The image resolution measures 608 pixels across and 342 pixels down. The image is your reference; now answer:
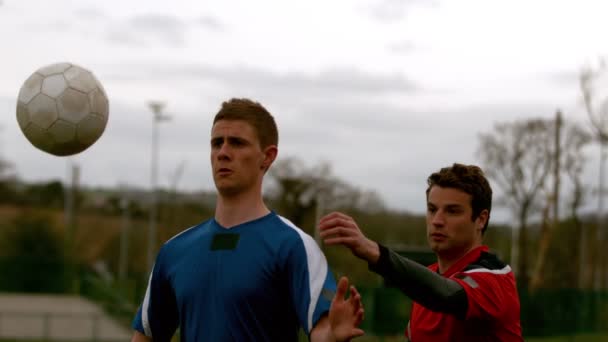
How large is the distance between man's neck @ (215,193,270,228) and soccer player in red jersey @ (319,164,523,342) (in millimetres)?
792

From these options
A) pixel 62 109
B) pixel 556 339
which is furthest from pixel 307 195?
pixel 62 109

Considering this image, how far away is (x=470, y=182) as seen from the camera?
443 centimetres

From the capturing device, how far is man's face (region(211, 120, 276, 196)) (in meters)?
4.15

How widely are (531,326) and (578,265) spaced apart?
1517cm

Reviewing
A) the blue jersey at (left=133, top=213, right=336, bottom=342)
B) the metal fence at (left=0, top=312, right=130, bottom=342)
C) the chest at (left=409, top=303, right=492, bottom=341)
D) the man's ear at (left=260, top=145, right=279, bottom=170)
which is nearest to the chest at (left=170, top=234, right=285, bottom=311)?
the blue jersey at (left=133, top=213, right=336, bottom=342)

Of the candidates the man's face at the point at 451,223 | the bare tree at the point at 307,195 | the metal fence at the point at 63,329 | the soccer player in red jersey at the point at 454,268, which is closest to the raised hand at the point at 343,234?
the soccer player in red jersey at the point at 454,268

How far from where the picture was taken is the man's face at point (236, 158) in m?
4.15

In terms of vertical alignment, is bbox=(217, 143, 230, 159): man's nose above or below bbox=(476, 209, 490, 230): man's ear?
above

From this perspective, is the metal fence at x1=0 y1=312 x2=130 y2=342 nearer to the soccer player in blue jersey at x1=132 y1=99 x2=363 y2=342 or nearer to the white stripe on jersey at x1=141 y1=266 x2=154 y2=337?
the white stripe on jersey at x1=141 y1=266 x2=154 y2=337

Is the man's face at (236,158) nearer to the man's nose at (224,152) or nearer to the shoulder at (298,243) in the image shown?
the man's nose at (224,152)

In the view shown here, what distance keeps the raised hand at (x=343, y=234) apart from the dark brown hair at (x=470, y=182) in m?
0.97

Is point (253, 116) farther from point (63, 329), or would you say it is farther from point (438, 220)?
point (63, 329)

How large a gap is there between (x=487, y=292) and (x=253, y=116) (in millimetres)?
1371

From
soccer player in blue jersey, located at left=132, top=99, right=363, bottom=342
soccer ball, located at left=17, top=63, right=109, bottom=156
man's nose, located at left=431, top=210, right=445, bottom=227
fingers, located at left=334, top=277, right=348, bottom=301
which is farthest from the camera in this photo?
soccer ball, located at left=17, top=63, right=109, bottom=156
